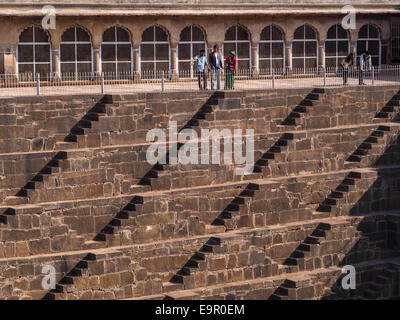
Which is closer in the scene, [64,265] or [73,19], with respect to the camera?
[64,265]

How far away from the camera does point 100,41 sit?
1826 inches

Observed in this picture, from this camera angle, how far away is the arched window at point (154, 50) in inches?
1874

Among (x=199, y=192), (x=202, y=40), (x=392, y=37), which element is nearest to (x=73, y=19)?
(x=202, y=40)

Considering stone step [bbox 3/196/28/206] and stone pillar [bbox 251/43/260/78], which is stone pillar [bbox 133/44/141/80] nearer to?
stone pillar [bbox 251/43/260/78]

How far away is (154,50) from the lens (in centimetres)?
4784

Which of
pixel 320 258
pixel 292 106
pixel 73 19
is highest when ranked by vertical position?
pixel 73 19

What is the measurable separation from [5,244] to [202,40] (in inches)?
595

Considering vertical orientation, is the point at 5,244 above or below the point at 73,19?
below

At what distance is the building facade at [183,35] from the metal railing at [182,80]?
371 millimetres

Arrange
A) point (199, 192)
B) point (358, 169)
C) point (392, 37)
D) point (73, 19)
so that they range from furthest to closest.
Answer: point (392, 37), point (73, 19), point (358, 169), point (199, 192)

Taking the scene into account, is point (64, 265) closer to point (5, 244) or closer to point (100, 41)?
point (5, 244)

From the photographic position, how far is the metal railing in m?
42.9

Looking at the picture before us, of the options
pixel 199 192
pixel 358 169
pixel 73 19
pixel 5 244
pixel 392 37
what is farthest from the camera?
pixel 392 37

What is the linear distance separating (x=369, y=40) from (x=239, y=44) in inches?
222
